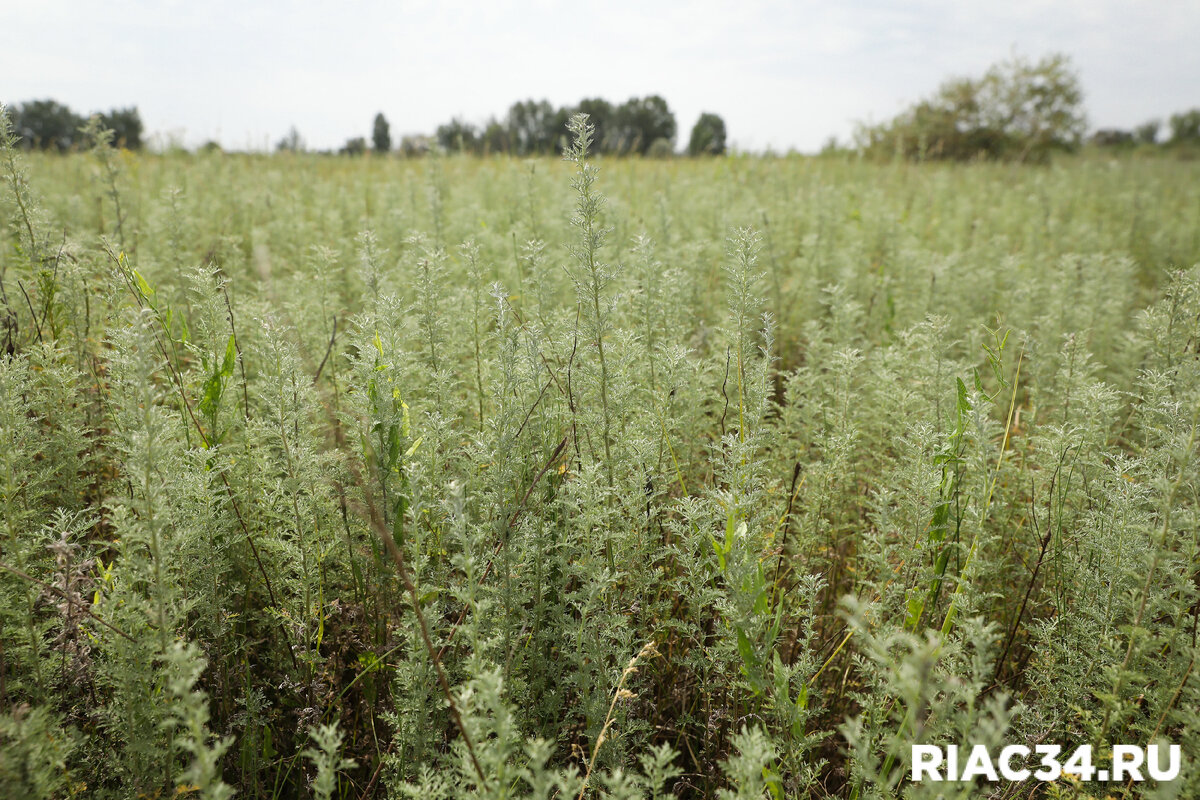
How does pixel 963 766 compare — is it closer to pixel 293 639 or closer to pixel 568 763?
pixel 568 763

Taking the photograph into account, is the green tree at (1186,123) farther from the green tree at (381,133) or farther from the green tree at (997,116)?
the green tree at (381,133)

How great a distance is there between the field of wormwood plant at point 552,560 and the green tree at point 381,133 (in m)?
7.69

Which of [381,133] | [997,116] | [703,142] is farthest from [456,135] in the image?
[997,116]

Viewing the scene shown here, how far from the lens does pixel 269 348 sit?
2338mm

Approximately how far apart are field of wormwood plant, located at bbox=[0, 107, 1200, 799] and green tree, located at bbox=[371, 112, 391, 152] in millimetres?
7691

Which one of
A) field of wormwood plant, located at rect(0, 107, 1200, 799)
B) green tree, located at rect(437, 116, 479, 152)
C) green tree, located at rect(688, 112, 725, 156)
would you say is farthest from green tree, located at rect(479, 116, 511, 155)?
field of wormwood plant, located at rect(0, 107, 1200, 799)

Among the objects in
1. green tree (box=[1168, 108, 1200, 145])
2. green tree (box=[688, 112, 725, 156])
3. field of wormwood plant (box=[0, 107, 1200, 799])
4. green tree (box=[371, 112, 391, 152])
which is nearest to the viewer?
field of wormwood plant (box=[0, 107, 1200, 799])

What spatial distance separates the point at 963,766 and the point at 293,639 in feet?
6.48

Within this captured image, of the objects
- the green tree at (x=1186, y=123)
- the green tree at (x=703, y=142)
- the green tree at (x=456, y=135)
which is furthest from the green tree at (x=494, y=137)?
the green tree at (x=1186, y=123)

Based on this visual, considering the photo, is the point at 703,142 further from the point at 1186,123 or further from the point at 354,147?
the point at 1186,123

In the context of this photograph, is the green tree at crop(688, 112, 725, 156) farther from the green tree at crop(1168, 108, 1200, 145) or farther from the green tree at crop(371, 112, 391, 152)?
the green tree at crop(1168, 108, 1200, 145)

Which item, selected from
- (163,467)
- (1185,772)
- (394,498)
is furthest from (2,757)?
(1185,772)

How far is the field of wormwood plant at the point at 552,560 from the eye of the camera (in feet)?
5.40

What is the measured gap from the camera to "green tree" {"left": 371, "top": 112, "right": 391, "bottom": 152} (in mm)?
9992
